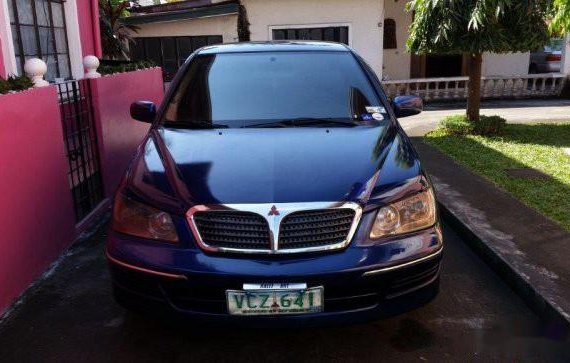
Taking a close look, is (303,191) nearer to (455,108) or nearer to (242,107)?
(242,107)

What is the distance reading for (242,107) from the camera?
3670 millimetres

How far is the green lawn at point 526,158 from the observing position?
526 cm

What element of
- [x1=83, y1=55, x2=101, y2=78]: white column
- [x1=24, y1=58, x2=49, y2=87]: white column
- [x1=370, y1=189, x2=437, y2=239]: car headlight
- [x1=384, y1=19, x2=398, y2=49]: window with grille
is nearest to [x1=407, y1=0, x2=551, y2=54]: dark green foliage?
[x1=83, y1=55, x2=101, y2=78]: white column

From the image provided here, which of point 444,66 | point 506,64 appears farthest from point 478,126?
point 444,66

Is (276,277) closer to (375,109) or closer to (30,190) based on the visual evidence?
(375,109)

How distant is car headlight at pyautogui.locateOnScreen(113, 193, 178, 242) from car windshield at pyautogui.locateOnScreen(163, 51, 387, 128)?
3.06 ft

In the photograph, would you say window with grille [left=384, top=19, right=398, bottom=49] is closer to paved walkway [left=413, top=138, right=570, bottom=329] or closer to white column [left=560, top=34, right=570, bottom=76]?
white column [left=560, top=34, right=570, bottom=76]

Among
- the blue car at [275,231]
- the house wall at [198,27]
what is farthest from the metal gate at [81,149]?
the house wall at [198,27]

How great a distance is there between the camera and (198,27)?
1351 centimetres

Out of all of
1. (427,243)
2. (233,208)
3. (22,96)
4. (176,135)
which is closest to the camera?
(233,208)

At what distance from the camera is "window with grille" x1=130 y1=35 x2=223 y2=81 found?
1366 centimetres

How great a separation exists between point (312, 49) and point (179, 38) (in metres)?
10.3

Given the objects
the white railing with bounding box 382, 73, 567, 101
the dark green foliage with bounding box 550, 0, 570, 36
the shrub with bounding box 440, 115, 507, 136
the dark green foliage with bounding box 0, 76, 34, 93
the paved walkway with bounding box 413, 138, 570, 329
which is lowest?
the paved walkway with bounding box 413, 138, 570, 329

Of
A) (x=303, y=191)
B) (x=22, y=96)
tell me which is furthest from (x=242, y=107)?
(x=22, y=96)
